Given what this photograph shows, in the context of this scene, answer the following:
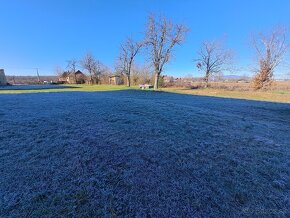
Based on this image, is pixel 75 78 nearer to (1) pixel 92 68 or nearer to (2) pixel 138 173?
(1) pixel 92 68

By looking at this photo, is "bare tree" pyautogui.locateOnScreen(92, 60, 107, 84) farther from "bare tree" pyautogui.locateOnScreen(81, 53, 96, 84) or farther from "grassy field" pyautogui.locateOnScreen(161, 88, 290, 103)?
"grassy field" pyautogui.locateOnScreen(161, 88, 290, 103)

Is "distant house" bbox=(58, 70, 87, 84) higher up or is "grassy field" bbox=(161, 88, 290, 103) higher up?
"distant house" bbox=(58, 70, 87, 84)

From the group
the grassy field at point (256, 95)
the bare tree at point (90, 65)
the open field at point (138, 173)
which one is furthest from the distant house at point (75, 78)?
the open field at point (138, 173)

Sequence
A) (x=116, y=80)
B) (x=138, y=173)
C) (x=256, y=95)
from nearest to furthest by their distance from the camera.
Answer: (x=138, y=173) < (x=256, y=95) < (x=116, y=80)

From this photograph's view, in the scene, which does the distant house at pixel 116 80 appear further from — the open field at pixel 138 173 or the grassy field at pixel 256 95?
the open field at pixel 138 173

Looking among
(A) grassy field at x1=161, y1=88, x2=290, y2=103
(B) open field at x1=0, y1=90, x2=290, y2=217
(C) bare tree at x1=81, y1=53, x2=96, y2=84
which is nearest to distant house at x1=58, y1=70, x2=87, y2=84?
(C) bare tree at x1=81, y1=53, x2=96, y2=84

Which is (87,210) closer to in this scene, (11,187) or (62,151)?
(11,187)

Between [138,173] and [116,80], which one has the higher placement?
[116,80]

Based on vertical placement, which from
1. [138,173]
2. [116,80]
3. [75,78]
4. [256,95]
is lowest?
[256,95]

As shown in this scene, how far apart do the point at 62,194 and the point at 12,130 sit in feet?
8.80

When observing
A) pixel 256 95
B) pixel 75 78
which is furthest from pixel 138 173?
pixel 75 78

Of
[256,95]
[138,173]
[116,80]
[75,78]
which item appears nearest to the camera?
[138,173]

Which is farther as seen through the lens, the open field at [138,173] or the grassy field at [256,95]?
the grassy field at [256,95]

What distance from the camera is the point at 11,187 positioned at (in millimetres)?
1698
